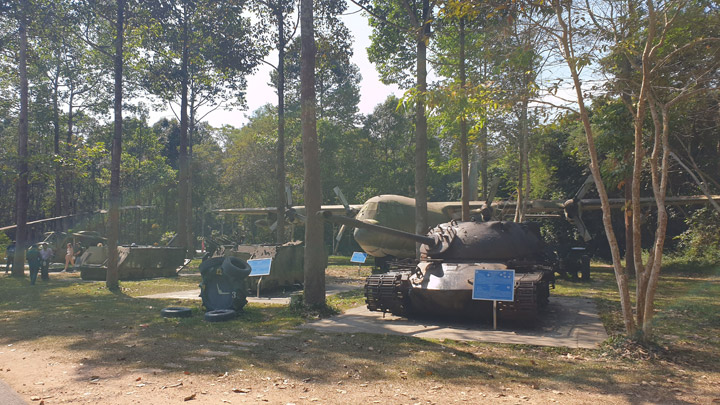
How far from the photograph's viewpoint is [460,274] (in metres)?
10.1

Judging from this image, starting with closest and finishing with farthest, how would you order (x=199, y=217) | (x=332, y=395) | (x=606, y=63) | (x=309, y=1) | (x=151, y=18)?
(x=332, y=395), (x=606, y=63), (x=309, y=1), (x=151, y=18), (x=199, y=217)

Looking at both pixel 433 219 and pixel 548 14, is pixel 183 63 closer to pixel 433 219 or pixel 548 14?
pixel 433 219

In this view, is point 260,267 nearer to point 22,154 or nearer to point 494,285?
point 494,285

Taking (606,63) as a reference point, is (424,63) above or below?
above

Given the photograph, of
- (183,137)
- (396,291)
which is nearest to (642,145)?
(396,291)

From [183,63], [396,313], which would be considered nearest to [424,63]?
[396,313]

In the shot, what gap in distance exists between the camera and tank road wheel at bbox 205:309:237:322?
33.5 feet

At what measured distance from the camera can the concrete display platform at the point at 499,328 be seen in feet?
28.3

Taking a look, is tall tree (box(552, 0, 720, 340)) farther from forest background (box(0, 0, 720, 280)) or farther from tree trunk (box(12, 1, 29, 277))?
tree trunk (box(12, 1, 29, 277))

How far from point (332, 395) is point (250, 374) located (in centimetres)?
131

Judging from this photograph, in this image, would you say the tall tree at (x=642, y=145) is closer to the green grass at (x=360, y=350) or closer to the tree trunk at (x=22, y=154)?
the green grass at (x=360, y=350)

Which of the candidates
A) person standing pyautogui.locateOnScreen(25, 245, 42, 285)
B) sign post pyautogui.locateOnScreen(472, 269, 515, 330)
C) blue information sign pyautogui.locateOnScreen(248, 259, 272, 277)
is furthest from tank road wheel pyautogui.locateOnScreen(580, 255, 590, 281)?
person standing pyautogui.locateOnScreen(25, 245, 42, 285)

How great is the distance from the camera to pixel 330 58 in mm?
22844

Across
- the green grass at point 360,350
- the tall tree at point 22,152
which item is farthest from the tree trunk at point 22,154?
the green grass at point 360,350
